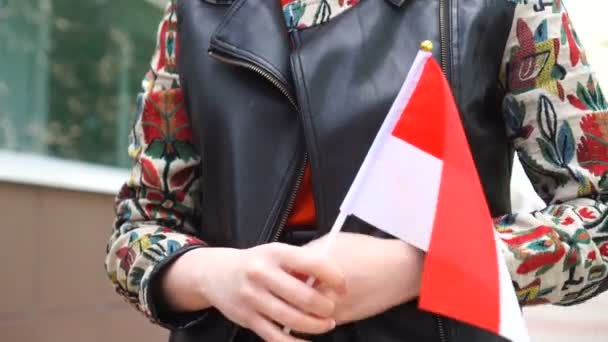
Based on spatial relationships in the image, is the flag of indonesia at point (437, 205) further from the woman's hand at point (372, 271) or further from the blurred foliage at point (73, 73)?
the blurred foliage at point (73, 73)

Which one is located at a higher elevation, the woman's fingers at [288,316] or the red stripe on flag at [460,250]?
the red stripe on flag at [460,250]

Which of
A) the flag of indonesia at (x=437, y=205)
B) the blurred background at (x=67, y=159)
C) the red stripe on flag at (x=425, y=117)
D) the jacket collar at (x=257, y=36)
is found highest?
the jacket collar at (x=257, y=36)

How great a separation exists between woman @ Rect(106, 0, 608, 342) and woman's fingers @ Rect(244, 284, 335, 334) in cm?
5

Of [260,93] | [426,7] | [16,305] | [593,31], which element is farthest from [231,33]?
[593,31]

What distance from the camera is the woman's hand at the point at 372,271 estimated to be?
2.24 ft

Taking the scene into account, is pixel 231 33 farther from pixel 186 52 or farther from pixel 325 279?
pixel 325 279

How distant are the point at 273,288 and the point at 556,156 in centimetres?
38

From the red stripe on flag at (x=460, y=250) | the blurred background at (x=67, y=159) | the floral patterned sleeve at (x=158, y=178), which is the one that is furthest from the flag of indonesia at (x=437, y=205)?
the blurred background at (x=67, y=159)

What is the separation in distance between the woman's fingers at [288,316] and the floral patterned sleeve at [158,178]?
0.26 m

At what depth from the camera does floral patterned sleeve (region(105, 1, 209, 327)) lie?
917 mm

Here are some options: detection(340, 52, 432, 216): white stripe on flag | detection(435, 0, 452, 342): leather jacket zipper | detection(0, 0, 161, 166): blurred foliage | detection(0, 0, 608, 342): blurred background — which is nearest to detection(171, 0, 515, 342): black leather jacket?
detection(435, 0, 452, 342): leather jacket zipper

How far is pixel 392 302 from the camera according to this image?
714 millimetres

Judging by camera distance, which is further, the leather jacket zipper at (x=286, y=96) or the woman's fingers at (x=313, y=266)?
the leather jacket zipper at (x=286, y=96)

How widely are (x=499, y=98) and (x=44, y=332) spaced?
5.14 feet
